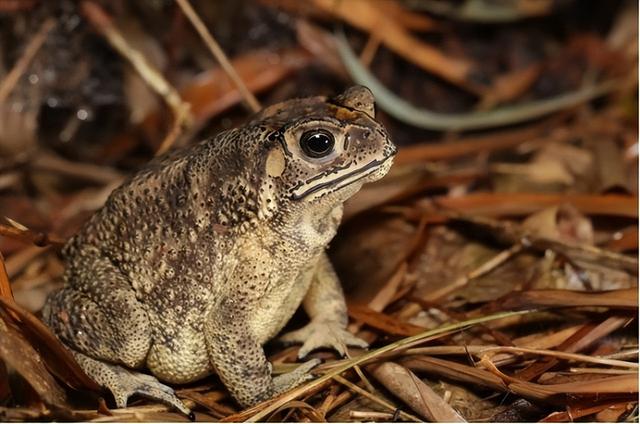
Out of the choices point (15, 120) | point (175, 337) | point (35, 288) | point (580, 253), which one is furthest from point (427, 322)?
point (15, 120)

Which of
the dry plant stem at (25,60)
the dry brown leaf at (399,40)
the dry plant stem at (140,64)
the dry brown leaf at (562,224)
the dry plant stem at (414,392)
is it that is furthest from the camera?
the dry brown leaf at (399,40)

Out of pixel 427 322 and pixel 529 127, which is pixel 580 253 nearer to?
pixel 427 322

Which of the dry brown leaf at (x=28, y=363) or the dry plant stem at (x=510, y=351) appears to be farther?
the dry plant stem at (x=510, y=351)

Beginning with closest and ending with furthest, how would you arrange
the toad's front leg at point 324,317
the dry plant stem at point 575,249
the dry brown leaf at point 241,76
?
the toad's front leg at point 324,317 → the dry plant stem at point 575,249 → the dry brown leaf at point 241,76

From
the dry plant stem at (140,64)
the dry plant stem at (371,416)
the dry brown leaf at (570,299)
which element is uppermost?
the dry plant stem at (140,64)

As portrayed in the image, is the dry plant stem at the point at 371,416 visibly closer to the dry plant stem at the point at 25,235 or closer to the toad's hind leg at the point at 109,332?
the toad's hind leg at the point at 109,332

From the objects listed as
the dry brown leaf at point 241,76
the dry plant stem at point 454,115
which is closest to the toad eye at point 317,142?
the dry brown leaf at point 241,76

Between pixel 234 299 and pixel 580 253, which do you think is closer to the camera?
pixel 234 299
